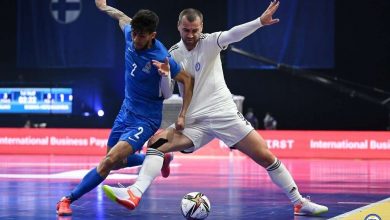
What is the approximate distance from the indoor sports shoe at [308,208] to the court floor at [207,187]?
0.27 ft

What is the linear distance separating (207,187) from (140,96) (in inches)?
156

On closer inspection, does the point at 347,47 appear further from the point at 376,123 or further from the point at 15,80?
the point at 15,80

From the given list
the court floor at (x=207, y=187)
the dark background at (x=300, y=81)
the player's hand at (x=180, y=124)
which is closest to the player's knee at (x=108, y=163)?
the court floor at (x=207, y=187)

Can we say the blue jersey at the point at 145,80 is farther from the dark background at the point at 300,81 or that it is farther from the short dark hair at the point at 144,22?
the dark background at the point at 300,81

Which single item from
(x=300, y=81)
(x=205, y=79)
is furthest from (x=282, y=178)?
(x=300, y=81)

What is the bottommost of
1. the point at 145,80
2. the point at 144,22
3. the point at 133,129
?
the point at 133,129

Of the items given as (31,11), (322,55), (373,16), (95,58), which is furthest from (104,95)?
(373,16)

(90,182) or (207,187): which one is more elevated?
(90,182)

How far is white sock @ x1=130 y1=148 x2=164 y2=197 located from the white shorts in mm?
392

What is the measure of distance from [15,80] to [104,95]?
2.81 meters

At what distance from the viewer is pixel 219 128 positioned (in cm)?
805

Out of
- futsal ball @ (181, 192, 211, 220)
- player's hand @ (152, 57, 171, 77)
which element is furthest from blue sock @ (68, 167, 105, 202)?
player's hand @ (152, 57, 171, 77)

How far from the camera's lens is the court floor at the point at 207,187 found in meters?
8.41

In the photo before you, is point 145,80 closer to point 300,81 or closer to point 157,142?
point 157,142
